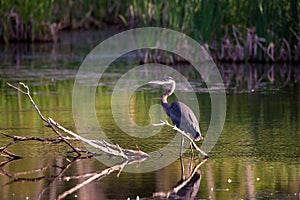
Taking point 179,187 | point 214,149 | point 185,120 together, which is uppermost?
point 185,120

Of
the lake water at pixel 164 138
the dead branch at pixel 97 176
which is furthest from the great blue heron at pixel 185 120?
the dead branch at pixel 97 176

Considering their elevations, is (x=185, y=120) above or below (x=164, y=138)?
above

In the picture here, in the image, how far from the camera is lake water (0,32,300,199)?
22.6 feet

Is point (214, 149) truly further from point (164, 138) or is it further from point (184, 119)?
point (164, 138)

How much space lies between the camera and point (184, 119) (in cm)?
821

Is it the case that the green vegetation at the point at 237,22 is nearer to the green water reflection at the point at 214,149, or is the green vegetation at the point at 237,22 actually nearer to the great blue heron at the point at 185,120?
the green water reflection at the point at 214,149

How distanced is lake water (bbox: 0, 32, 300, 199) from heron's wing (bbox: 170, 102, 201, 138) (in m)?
0.25

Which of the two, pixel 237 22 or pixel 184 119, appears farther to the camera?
pixel 237 22

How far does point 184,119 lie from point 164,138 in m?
1.00

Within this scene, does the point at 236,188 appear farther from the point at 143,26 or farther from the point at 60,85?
the point at 143,26

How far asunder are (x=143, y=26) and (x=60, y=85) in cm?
288

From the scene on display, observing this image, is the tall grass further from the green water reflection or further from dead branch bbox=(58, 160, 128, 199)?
dead branch bbox=(58, 160, 128, 199)

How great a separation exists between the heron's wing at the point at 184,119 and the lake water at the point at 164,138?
0.25 m

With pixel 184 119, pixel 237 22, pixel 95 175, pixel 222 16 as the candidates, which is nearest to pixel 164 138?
pixel 184 119
